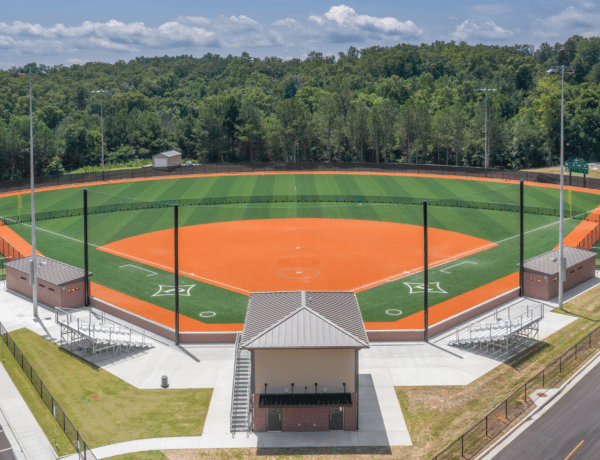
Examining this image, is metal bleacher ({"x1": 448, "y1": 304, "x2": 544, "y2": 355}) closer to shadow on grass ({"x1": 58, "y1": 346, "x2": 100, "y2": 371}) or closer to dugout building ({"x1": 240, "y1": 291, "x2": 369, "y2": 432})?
dugout building ({"x1": 240, "y1": 291, "x2": 369, "y2": 432})

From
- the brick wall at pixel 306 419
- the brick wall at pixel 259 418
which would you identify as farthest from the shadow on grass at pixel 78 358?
the brick wall at pixel 306 419

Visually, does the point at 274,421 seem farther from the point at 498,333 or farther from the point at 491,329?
the point at 491,329

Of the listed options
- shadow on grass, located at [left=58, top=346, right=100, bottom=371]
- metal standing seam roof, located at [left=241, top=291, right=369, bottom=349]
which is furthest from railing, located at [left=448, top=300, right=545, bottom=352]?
shadow on grass, located at [left=58, top=346, right=100, bottom=371]

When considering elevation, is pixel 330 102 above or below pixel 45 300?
above

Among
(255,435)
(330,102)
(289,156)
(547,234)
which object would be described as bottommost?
(255,435)

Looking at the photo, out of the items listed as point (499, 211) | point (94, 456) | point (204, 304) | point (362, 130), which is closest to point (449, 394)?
point (94, 456)

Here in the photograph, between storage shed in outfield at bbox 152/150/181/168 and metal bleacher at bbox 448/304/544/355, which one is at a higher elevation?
storage shed in outfield at bbox 152/150/181/168

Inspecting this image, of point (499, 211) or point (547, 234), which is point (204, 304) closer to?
point (547, 234)
